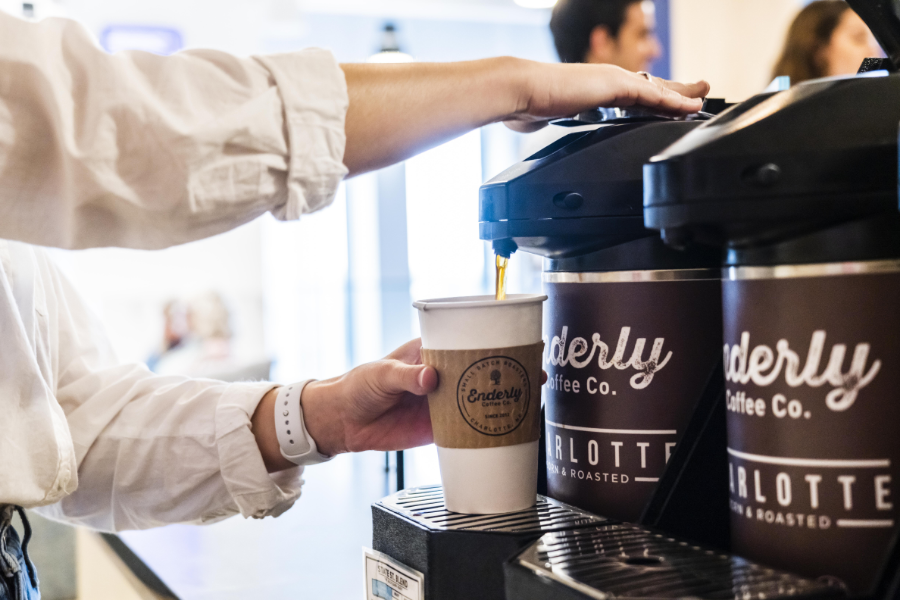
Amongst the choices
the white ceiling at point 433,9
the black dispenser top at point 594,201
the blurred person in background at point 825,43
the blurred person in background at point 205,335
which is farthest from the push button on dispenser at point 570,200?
the white ceiling at point 433,9

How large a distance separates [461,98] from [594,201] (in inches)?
4.8

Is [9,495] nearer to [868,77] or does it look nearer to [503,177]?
[503,177]

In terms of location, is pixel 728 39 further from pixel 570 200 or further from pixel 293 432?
pixel 570 200

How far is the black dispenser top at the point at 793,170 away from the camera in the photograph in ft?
1.44

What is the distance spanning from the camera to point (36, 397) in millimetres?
811

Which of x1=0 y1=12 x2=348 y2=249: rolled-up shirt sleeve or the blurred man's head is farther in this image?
the blurred man's head

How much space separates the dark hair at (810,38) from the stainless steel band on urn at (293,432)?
7.15 feet

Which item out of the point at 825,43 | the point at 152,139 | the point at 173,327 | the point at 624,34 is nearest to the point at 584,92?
the point at 152,139

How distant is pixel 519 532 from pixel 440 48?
682 centimetres

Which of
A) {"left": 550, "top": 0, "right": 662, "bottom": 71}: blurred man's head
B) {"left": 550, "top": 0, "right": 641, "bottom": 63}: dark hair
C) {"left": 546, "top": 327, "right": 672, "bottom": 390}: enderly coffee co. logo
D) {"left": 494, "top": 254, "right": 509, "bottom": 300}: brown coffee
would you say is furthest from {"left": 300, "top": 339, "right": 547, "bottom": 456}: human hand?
{"left": 550, "top": 0, "right": 662, "bottom": 71}: blurred man's head

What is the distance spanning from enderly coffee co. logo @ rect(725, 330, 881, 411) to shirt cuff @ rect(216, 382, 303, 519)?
61 centimetres

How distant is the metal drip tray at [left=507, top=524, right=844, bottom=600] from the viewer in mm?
446

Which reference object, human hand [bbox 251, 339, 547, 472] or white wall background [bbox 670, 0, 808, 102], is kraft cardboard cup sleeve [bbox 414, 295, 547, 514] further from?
white wall background [bbox 670, 0, 808, 102]

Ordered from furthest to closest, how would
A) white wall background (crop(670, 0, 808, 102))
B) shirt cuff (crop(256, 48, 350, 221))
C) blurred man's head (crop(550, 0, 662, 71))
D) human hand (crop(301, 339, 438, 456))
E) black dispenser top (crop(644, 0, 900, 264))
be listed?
1. white wall background (crop(670, 0, 808, 102))
2. blurred man's head (crop(550, 0, 662, 71))
3. human hand (crop(301, 339, 438, 456))
4. shirt cuff (crop(256, 48, 350, 221))
5. black dispenser top (crop(644, 0, 900, 264))
